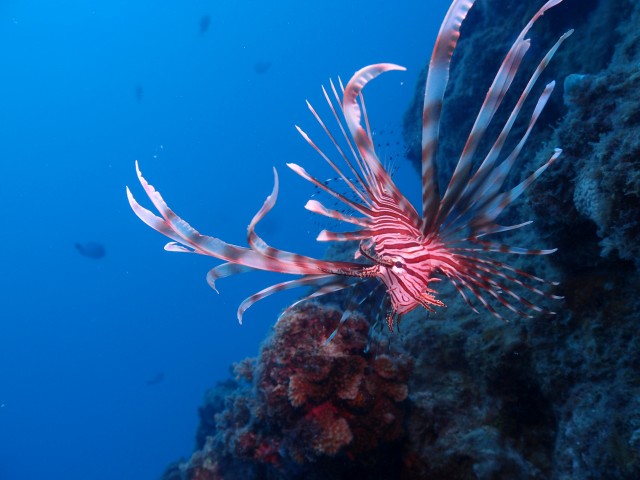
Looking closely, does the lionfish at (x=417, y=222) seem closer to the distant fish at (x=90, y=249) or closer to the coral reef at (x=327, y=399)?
the coral reef at (x=327, y=399)

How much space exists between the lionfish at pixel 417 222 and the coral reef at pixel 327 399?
95 centimetres

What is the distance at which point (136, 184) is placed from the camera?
209 ft

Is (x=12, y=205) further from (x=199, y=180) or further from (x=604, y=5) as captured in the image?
(x=604, y=5)

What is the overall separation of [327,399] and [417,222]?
1.84 m

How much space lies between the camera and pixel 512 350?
3.40m

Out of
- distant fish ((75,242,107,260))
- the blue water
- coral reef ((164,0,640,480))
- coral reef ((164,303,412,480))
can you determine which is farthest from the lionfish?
the blue water

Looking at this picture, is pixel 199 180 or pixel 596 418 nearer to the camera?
pixel 596 418

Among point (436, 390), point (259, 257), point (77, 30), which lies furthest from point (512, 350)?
point (77, 30)

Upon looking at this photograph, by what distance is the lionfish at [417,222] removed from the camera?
5.74 feet

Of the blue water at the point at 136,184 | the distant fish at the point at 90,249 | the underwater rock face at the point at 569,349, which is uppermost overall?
the blue water at the point at 136,184

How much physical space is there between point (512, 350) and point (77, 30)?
104 meters

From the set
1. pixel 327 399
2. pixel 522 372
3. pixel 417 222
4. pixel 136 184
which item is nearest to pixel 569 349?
pixel 522 372

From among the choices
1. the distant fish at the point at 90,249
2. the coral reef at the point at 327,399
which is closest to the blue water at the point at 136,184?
the distant fish at the point at 90,249

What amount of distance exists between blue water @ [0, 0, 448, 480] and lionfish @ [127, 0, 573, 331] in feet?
193
